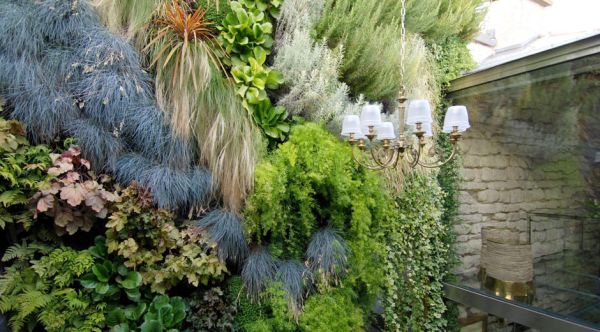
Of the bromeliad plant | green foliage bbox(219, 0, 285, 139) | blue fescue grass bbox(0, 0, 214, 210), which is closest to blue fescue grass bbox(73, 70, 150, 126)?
blue fescue grass bbox(0, 0, 214, 210)

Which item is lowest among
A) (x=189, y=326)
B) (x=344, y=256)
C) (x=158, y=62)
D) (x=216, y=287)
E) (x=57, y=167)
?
(x=189, y=326)

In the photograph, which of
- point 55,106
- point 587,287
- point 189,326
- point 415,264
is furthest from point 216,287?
point 587,287

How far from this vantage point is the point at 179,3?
8.54 ft

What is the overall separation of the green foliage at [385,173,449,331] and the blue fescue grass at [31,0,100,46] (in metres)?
2.80

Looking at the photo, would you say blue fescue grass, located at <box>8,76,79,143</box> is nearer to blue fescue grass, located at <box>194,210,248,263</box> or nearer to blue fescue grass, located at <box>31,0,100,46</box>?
blue fescue grass, located at <box>31,0,100,46</box>

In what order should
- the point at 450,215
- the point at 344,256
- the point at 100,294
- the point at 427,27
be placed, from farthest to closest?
the point at 450,215 < the point at 427,27 < the point at 344,256 < the point at 100,294

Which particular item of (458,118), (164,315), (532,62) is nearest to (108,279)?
(164,315)

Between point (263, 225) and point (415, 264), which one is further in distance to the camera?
point (415, 264)

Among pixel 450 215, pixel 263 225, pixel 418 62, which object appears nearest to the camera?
pixel 263 225

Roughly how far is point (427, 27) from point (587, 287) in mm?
2797

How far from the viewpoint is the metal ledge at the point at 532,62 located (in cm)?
257

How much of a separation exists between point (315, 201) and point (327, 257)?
394 mm

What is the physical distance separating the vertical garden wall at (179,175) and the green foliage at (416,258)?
626 mm

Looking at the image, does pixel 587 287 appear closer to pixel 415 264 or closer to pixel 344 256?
pixel 415 264
